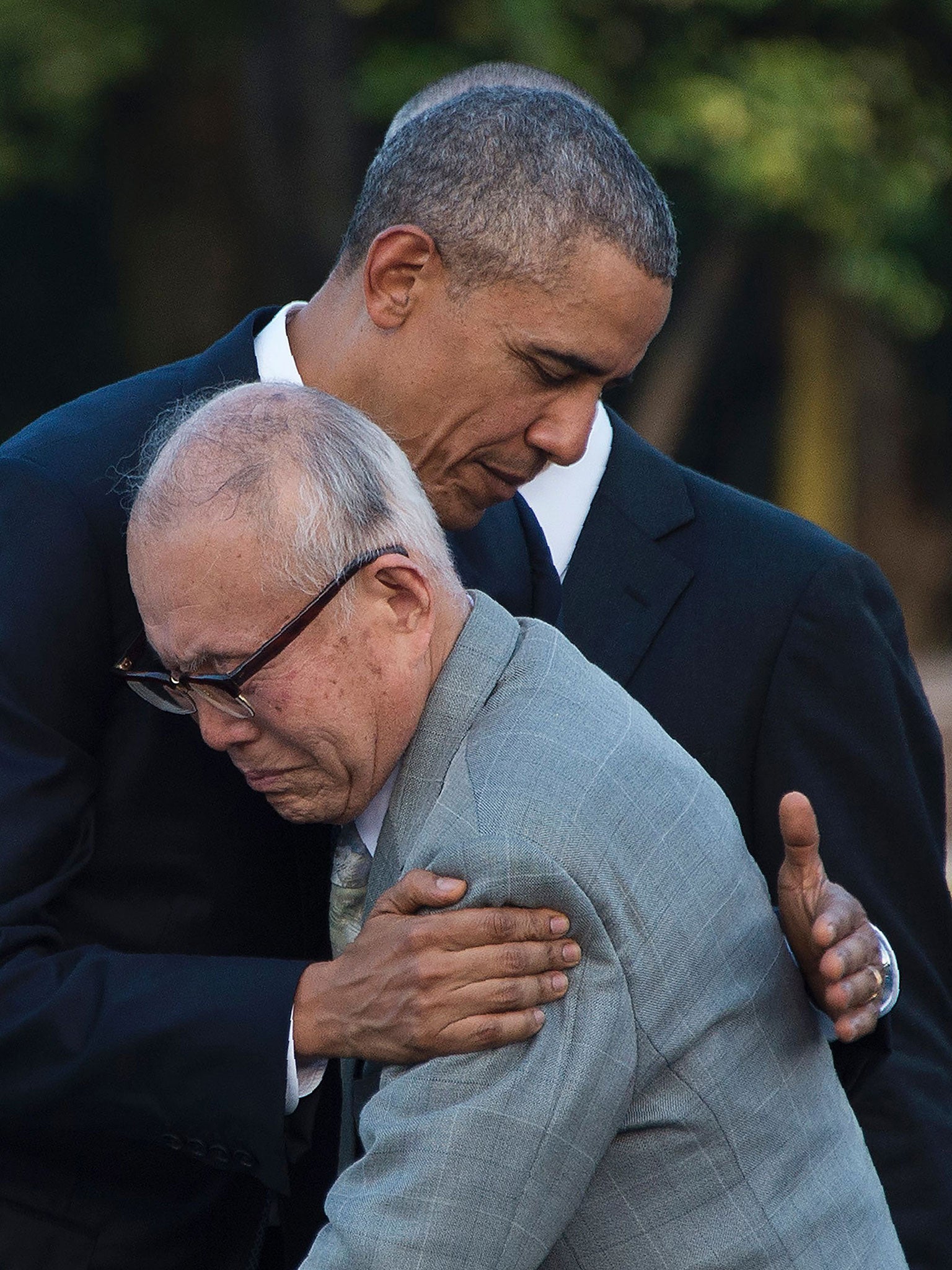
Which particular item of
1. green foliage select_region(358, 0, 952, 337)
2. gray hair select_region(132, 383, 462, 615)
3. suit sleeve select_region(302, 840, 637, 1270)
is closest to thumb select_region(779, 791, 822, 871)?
suit sleeve select_region(302, 840, 637, 1270)

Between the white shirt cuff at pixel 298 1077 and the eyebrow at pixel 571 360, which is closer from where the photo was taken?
the white shirt cuff at pixel 298 1077

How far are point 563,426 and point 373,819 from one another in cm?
71

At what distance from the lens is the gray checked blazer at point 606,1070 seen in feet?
5.68

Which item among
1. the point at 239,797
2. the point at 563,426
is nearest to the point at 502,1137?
the point at 239,797

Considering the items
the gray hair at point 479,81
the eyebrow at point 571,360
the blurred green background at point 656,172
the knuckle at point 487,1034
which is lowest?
the blurred green background at point 656,172

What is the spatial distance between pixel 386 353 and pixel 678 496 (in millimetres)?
713

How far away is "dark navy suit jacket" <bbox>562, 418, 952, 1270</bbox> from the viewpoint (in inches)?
106

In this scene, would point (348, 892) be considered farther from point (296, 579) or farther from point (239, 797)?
point (296, 579)

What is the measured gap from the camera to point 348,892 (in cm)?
218

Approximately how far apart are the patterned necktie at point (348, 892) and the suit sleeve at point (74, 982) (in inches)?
3.6

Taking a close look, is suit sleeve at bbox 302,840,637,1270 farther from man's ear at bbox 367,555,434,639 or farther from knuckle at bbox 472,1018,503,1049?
man's ear at bbox 367,555,434,639

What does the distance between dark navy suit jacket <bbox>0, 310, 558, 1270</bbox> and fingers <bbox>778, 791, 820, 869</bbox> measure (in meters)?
0.65

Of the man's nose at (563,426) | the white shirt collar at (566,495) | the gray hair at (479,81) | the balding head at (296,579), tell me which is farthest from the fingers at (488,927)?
the gray hair at (479,81)

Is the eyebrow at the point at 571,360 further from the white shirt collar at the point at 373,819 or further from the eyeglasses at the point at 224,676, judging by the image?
the white shirt collar at the point at 373,819
